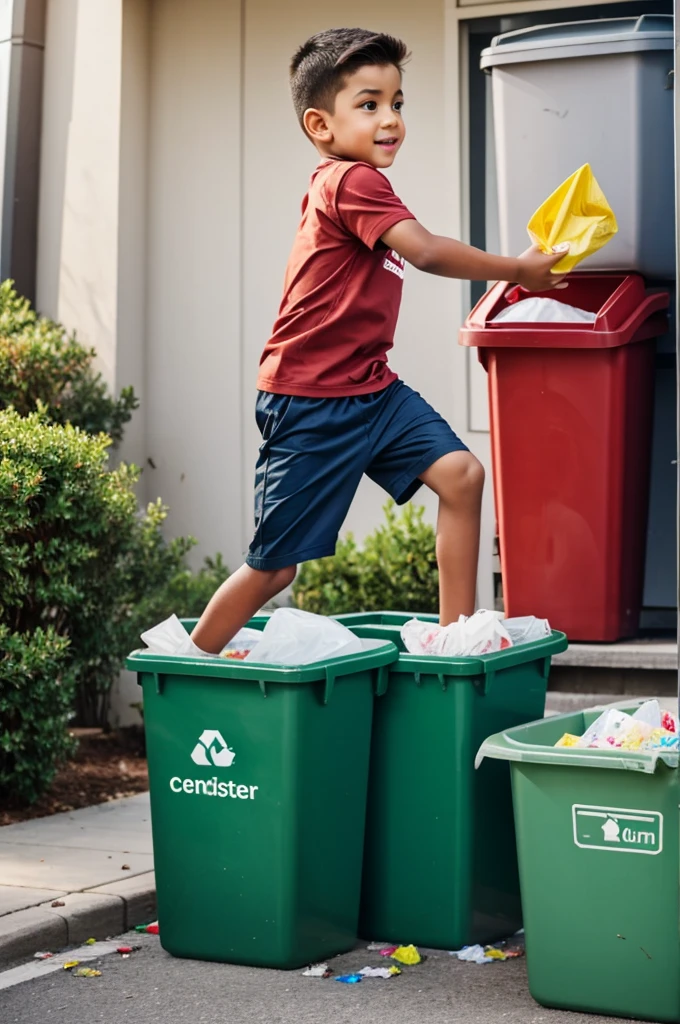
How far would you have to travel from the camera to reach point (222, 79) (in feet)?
22.4

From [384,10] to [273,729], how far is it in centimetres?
392

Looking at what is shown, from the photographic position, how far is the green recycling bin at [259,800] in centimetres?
370

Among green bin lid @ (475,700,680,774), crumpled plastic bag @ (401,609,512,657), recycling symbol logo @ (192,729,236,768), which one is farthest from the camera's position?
crumpled plastic bag @ (401,609,512,657)

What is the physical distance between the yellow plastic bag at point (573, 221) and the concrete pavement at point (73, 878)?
2.14 meters

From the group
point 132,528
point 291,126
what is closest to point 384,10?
point 291,126

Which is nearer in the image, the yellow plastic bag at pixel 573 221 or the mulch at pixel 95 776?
the yellow plastic bag at pixel 573 221

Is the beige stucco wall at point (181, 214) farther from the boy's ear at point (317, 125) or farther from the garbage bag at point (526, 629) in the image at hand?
the boy's ear at point (317, 125)

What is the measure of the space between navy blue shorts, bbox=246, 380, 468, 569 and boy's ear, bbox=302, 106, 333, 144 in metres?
0.73

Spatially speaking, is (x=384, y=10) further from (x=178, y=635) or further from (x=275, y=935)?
(x=275, y=935)

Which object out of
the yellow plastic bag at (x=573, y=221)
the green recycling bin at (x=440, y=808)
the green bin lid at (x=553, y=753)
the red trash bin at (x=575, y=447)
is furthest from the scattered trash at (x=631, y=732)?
the red trash bin at (x=575, y=447)

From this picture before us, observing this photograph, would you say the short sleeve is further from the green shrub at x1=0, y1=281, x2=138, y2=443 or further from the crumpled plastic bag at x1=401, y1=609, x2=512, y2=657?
the green shrub at x1=0, y1=281, x2=138, y2=443

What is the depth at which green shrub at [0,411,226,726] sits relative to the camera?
205 inches

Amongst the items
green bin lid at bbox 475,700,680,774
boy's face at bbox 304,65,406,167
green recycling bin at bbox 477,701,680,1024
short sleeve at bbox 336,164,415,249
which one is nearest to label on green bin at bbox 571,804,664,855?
green recycling bin at bbox 477,701,680,1024

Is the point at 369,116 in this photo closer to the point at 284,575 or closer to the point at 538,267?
the point at 538,267
